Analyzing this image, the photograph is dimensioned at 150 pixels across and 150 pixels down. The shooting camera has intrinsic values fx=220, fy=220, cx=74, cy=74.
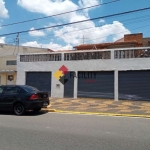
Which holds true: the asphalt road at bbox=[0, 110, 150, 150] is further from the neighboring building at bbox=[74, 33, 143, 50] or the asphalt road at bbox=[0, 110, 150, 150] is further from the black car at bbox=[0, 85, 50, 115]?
the neighboring building at bbox=[74, 33, 143, 50]

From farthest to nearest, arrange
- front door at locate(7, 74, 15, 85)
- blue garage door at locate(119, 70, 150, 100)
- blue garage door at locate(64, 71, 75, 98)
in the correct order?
front door at locate(7, 74, 15, 85), blue garage door at locate(64, 71, 75, 98), blue garage door at locate(119, 70, 150, 100)

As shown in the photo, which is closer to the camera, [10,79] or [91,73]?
[91,73]

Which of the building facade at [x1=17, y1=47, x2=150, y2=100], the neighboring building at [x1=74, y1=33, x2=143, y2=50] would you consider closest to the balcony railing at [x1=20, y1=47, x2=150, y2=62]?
the building facade at [x1=17, y1=47, x2=150, y2=100]

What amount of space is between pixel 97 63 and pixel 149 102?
4.93m

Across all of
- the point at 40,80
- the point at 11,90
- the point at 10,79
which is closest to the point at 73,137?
the point at 11,90

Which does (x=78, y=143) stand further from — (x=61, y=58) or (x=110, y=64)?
(x=61, y=58)

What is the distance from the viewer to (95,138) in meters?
6.39

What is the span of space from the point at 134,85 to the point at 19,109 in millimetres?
9000

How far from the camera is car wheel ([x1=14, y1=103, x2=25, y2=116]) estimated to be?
11242 mm

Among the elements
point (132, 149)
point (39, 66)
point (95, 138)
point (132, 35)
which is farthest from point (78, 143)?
point (132, 35)

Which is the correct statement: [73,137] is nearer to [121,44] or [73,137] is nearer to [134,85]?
[134,85]

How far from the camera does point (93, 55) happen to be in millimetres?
17906

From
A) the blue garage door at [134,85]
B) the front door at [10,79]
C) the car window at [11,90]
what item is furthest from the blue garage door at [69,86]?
the front door at [10,79]

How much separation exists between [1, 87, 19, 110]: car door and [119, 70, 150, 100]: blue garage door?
8.49 meters
